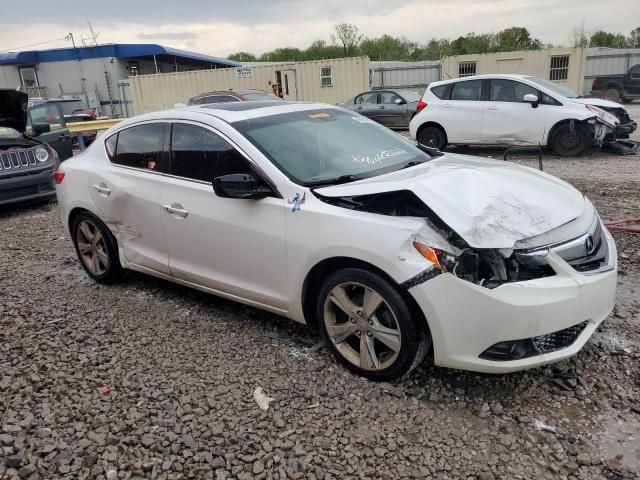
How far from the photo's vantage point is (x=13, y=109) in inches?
316

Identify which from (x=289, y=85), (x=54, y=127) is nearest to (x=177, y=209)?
(x=54, y=127)

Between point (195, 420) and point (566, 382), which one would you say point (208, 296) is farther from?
point (566, 382)

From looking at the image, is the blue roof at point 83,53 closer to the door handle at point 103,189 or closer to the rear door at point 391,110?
the rear door at point 391,110

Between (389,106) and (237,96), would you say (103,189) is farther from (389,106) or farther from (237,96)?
(389,106)

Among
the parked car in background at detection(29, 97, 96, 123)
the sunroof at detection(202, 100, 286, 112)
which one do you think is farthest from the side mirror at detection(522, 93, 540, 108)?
the parked car in background at detection(29, 97, 96, 123)

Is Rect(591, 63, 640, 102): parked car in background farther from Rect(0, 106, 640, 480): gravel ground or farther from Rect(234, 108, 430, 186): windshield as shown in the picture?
Rect(234, 108, 430, 186): windshield

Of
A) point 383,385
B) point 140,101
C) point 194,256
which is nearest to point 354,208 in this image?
point 383,385

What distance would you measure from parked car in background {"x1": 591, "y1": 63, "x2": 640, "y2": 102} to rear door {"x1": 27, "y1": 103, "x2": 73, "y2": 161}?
22.3 meters

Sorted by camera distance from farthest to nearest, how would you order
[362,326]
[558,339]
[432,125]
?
[432,125] → [362,326] → [558,339]

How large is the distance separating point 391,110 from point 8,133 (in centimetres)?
1100

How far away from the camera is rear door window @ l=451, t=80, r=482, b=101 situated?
423 inches

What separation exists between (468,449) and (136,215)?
3.02 metres

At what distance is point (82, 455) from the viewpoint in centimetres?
263

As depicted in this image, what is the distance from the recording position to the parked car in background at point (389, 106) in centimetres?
1627
